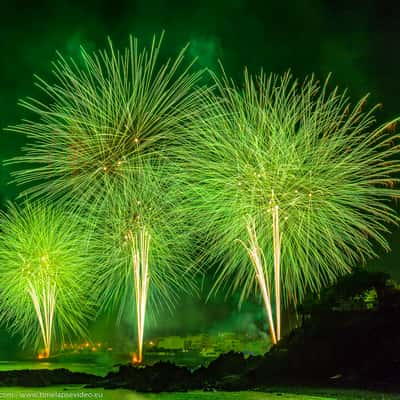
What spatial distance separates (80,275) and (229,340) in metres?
11.2

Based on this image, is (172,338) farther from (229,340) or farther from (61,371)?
(61,371)

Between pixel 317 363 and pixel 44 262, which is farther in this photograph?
pixel 44 262

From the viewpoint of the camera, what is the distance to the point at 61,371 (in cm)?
2480

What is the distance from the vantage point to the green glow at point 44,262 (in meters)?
39.2

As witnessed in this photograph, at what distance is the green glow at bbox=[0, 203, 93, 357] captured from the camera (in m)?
39.2

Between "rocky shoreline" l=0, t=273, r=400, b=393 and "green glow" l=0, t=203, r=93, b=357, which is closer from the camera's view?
"rocky shoreline" l=0, t=273, r=400, b=393

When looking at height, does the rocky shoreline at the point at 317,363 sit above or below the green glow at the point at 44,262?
below

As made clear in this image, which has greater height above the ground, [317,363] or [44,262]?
[44,262]

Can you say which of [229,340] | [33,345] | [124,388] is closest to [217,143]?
[124,388]

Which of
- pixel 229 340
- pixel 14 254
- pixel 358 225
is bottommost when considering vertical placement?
pixel 229 340

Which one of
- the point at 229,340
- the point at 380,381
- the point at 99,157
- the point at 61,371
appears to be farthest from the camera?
the point at 229,340

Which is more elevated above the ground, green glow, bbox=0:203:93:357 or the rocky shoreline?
green glow, bbox=0:203:93:357

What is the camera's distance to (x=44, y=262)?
39531 mm

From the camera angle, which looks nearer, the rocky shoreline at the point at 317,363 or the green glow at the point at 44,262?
the rocky shoreline at the point at 317,363
